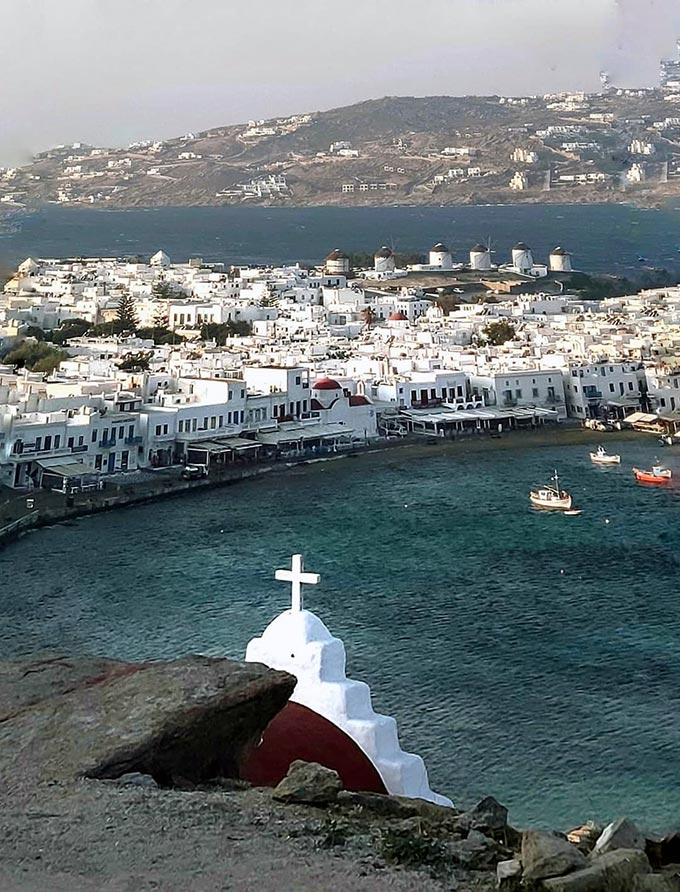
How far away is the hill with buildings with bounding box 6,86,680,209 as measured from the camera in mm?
115312

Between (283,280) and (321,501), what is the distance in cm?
2346

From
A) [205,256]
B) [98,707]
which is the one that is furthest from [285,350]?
[205,256]

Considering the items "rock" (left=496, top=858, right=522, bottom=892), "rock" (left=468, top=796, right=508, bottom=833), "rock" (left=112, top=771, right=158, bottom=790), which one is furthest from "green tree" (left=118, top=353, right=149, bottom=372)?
"rock" (left=496, top=858, right=522, bottom=892)

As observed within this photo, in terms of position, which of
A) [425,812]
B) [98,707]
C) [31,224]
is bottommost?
[425,812]

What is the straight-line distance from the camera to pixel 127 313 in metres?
32.3

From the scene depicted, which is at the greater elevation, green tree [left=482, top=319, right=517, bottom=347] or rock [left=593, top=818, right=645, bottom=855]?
green tree [left=482, top=319, right=517, bottom=347]

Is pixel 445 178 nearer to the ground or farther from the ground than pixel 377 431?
farther from the ground

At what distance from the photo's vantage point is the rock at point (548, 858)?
118 inches

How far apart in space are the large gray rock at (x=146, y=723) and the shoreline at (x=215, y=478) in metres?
11.0

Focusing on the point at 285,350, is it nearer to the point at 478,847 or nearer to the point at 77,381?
the point at 77,381

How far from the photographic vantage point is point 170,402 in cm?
2062

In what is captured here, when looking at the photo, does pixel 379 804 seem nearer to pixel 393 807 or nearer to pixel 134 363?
pixel 393 807

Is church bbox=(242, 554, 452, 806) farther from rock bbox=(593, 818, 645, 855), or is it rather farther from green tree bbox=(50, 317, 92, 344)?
green tree bbox=(50, 317, 92, 344)

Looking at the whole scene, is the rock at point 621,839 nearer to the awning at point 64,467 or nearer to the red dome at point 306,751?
the red dome at point 306,751
